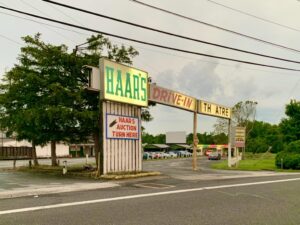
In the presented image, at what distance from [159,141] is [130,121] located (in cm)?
13108

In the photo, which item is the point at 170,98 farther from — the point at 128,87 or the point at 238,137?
the point at 238,137

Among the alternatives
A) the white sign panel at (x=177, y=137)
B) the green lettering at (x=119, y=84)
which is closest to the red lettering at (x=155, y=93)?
the green lettering at (x=119, y=84)

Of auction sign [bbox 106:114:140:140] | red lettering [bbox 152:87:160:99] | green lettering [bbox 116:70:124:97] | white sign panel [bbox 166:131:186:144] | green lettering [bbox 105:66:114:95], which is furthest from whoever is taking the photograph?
white sign panel [bbox 166:131:186:144]

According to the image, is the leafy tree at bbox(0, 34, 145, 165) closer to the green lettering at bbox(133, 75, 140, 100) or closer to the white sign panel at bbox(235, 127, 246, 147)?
the green lettering at bbox(133, 75, 140, 100)

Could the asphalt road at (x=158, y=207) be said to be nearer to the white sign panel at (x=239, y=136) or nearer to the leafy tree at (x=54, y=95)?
the leafy tree at (x=54, y=95)

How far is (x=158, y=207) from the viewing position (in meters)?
10.4

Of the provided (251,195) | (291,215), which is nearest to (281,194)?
(251,195)

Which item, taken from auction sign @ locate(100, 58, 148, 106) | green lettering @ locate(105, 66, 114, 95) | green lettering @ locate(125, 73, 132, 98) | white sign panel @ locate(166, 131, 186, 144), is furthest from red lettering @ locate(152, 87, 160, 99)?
white sign panel @ locate(166, 131, 186, 144)

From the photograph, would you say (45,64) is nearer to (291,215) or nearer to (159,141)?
(291,215)

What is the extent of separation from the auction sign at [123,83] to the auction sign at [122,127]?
955 mm

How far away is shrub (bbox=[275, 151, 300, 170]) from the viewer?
1284 inches

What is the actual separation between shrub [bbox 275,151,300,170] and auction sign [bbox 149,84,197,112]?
11.1 meters

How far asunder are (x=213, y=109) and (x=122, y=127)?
11.7 m

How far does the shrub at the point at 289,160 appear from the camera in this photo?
107 feet
